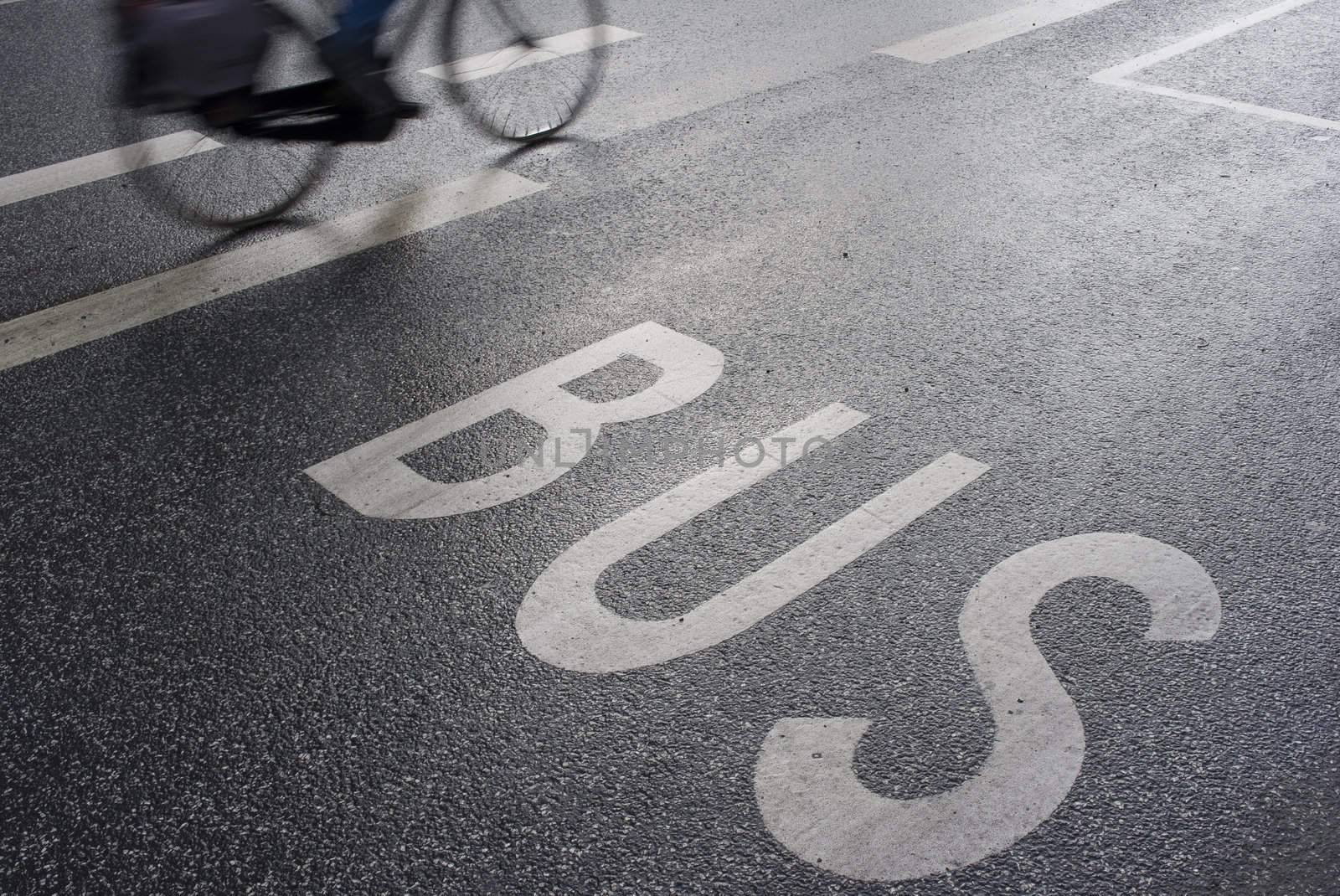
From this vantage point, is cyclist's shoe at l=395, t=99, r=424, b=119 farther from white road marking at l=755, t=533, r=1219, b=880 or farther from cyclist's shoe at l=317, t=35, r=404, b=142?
white road marking at l=755, t=533, r=1219, b=880

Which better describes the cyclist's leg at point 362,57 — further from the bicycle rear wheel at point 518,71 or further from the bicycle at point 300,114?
the bicycle rear wheel at point 518,71

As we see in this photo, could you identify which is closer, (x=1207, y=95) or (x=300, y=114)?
(x=300, y=114)

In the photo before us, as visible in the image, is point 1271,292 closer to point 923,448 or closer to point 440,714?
point 923,448

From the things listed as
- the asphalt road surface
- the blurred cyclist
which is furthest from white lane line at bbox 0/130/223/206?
the blurred cyclist

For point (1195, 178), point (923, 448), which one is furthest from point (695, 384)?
point (1195, 178)

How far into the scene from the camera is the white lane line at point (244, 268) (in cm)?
464

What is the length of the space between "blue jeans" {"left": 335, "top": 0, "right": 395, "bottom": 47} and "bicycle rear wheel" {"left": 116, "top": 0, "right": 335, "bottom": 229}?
0.52 ft

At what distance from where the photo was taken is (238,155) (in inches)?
238

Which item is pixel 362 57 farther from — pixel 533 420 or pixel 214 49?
pixel 533 420

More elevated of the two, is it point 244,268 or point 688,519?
point 244,268

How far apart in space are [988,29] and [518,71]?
3.20 metres

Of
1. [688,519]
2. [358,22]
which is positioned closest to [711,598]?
[688,519]

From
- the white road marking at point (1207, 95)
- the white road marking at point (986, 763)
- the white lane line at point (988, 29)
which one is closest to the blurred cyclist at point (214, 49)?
the white lane line at point (988, 29)

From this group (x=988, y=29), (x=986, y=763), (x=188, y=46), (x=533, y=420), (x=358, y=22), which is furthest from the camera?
(x=988, y=29)
